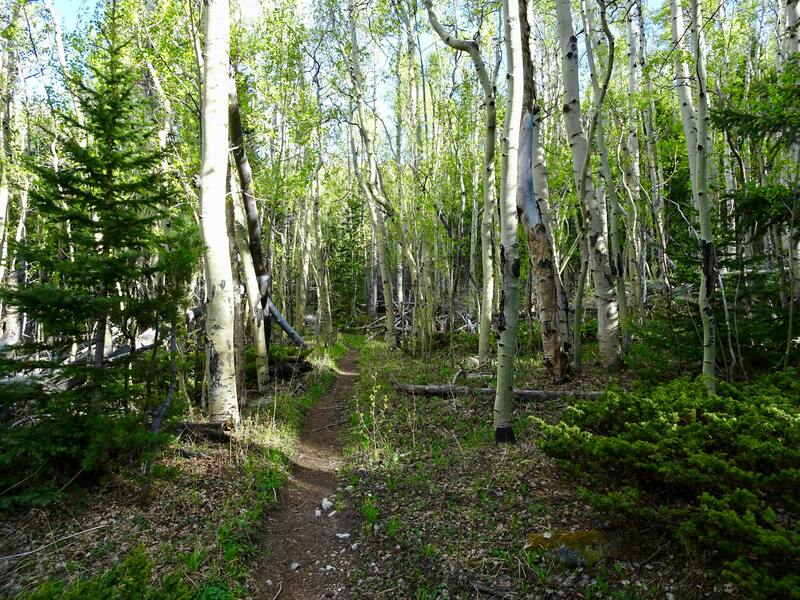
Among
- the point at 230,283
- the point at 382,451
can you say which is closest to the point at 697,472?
the point at 382,451

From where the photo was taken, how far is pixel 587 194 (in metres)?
7.01

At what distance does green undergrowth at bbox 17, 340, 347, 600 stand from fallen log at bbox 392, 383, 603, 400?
2352 millimetres

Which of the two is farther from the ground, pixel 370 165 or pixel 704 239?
pixel 370 165

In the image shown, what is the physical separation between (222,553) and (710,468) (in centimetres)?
346

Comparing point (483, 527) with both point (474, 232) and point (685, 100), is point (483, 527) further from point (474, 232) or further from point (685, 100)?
point (474, 232)

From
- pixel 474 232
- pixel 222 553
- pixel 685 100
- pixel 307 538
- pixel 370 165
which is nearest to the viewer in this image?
pixel 222 553

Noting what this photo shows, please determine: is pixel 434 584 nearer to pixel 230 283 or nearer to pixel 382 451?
pixel 382 451

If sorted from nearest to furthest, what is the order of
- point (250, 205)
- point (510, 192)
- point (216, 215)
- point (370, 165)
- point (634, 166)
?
point (510, 192)
point (216, 215)
point (250, 205)
point (634, 166)
point (370, 165)

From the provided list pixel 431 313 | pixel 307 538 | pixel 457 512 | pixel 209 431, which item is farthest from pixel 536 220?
pixel 431 313

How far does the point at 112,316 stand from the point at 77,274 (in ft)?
1.54

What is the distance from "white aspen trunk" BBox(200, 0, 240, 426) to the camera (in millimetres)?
5441

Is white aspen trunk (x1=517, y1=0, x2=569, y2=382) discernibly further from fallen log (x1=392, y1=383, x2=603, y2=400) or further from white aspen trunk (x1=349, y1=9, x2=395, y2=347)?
white aspen trunk (x1=349, y1=9, x2=395, y2=347)

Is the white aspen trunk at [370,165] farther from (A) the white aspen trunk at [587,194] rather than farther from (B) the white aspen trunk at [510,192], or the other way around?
(B) the white aspen trunk at [510,192]

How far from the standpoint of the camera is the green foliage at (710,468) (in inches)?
81.5
